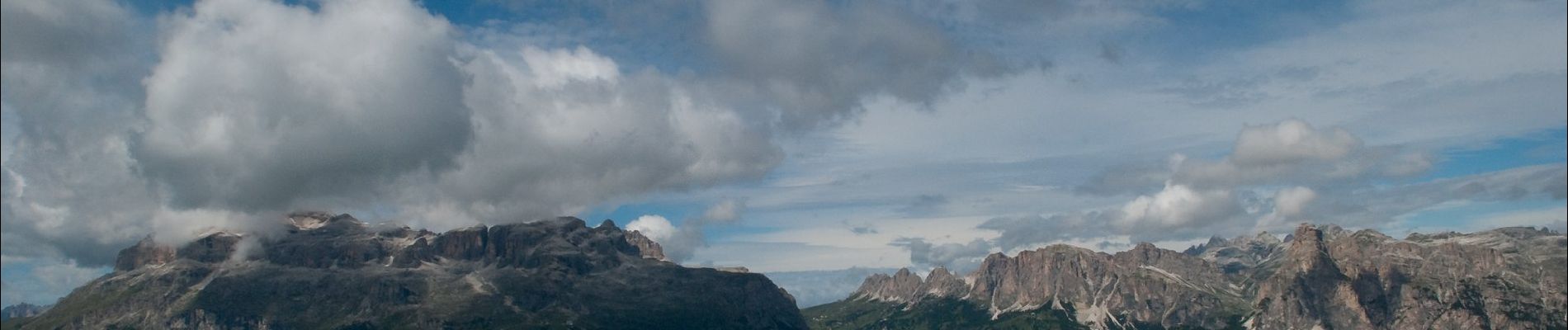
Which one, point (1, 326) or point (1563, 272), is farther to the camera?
point (1563, 272)

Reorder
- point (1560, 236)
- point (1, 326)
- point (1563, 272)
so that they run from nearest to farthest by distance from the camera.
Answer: point (1, 326)
point (1560, 236)
point (1563, 272)

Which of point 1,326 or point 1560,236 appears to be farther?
point 1560,236

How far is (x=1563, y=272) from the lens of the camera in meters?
157

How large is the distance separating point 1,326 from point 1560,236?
591 ft

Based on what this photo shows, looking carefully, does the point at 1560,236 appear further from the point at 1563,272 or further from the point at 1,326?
the point at 1,326

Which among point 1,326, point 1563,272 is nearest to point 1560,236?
point 1563,272

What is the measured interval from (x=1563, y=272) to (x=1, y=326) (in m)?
198

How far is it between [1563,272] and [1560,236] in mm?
23112

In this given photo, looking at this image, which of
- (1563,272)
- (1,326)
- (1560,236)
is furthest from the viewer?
(1563,272)

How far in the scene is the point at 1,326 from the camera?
9844cm

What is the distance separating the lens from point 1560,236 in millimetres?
139250

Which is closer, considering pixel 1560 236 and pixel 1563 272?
pixel 1560 236
